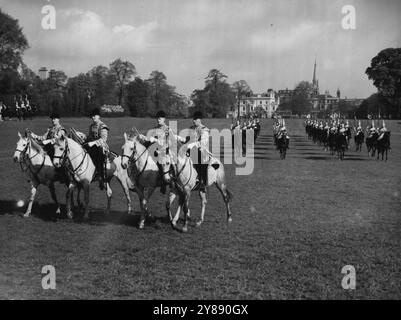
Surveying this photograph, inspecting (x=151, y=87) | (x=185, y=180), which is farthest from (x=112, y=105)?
(x=185, y=180)

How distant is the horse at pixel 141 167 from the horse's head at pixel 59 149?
4.99 ft

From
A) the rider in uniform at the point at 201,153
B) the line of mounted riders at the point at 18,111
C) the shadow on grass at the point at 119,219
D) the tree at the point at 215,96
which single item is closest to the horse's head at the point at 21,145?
the shadow on grass at the point at 119,219

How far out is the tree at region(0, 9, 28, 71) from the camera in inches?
1716

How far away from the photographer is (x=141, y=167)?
32.2 ft

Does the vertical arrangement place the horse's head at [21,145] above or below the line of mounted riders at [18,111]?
below

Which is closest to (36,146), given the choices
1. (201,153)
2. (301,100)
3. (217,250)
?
(201,153)

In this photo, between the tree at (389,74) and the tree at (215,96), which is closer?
the tree at (389,74)

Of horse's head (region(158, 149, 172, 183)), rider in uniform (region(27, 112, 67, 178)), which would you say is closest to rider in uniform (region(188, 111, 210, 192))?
horse's head (region(158, 149, 172, 183))

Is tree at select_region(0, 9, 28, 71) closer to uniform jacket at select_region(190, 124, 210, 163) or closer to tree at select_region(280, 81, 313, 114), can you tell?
uniform jacket at select_region(190, 124, 210, 163)

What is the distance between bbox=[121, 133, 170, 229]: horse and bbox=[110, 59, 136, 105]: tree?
7521cm

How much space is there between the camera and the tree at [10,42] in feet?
143

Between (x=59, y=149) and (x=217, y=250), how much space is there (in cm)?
440

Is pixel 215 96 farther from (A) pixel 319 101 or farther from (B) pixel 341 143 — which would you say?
(A) pixel 319 101

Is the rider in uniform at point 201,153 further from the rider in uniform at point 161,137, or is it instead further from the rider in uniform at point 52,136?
the rider in uniform at point 52,136
